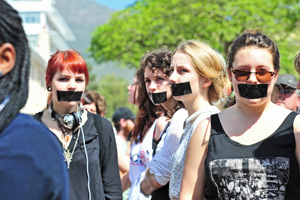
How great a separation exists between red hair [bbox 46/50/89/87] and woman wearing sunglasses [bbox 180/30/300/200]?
1408 millimetres

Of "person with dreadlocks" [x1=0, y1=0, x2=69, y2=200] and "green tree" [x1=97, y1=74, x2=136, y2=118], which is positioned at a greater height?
"person with dreadlocks" [x1=0, y1=0, x2=69, y2=200]

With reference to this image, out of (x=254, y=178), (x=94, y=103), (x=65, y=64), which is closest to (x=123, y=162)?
(x=94, y=103)

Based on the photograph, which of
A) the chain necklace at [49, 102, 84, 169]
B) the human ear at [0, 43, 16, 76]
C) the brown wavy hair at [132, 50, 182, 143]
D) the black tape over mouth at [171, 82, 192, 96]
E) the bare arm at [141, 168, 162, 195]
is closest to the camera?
the human ear at [0, 43, 16, 76]

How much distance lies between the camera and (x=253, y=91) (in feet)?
9.96

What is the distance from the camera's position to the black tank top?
2824mm

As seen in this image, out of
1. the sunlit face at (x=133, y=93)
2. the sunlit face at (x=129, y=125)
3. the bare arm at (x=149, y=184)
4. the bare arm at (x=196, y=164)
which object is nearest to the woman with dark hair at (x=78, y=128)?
the bare arm at (x=149, y=184)

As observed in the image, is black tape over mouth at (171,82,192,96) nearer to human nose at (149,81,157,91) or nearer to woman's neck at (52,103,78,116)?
human nose at (149,81,157,91)

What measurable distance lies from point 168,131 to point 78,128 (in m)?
0.70

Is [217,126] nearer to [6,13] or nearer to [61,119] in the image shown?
[61,119]

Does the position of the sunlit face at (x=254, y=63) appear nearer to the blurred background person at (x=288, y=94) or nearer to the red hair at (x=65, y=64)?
the red hair at (x=65, y=64)

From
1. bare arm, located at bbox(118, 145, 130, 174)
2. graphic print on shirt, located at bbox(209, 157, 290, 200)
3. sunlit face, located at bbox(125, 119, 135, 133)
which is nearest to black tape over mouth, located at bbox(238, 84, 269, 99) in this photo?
graphic print on shirt, located at bbox(209, 157, 290, 200)

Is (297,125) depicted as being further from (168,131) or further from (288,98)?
(288,98)

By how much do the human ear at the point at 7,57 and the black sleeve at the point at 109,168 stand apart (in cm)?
258

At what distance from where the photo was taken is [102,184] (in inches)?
161
